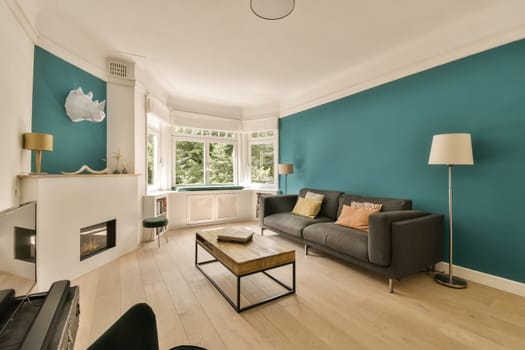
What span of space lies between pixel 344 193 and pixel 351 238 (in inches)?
51.1

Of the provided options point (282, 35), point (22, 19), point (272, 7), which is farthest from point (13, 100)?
point (282, 35)

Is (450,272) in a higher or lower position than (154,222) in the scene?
lower

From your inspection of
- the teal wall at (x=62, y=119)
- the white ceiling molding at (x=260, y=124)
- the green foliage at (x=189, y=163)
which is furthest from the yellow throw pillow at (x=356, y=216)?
the teal wall at (x=62, y=119)

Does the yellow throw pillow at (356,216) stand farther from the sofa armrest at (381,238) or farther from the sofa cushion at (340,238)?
the sofa armrest at (381,238)

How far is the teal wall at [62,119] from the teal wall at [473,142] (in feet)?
12.4

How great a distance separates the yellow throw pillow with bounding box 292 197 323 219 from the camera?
370 centimetres

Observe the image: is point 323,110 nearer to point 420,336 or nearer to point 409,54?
point 409,54

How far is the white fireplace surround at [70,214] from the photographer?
218 centimetres

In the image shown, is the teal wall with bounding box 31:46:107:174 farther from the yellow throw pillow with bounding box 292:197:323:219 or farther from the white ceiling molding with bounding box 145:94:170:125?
the yellow throw pillow with bounding box 292:197:323:219

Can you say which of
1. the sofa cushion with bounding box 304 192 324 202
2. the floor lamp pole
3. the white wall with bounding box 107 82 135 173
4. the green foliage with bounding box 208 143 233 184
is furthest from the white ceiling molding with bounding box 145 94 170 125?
the floor lamp pole

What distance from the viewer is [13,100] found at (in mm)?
1992

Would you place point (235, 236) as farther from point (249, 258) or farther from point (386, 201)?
point (386, 201)

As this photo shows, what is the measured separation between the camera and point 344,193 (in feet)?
12.4

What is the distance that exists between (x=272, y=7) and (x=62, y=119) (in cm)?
272
